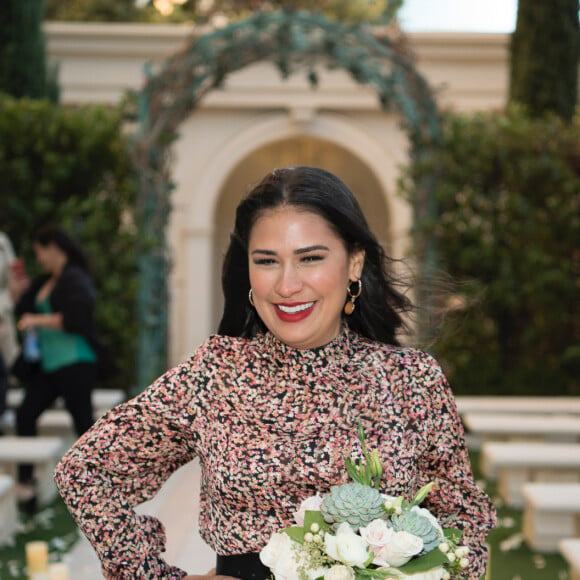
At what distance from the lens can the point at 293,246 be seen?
1.90m

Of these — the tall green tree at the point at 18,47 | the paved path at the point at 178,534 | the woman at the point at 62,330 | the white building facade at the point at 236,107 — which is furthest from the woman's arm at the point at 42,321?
the white building facade at the point at 236,107

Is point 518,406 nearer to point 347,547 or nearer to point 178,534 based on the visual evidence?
point 178,534

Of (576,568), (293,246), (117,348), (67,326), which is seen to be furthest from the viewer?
(117,348)

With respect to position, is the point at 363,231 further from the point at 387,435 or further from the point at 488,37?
the point at 488,37

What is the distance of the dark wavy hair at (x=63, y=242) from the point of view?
577 cm

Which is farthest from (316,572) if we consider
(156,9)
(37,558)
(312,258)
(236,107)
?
(156,9)

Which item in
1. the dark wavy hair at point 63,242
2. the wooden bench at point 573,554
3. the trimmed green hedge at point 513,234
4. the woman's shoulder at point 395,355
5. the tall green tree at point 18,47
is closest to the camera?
the woman's shoulder at point 395,355

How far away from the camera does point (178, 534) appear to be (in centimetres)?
405

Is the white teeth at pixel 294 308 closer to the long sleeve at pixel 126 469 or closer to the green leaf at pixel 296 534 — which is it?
the long sleeve at pixel 126 469

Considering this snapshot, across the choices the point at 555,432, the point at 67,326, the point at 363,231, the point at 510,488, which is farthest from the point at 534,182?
the point at 363,231

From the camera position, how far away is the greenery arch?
7719 millimetres

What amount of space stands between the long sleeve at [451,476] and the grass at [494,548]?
3.02 m

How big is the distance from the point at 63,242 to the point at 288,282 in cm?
418

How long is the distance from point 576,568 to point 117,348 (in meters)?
5.34
